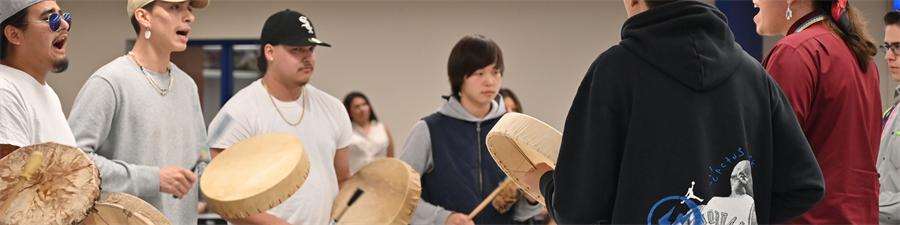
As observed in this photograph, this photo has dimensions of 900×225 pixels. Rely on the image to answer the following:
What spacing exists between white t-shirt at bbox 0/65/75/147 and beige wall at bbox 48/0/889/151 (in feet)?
15.6

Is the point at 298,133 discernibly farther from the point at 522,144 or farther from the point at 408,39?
the point at 408,39

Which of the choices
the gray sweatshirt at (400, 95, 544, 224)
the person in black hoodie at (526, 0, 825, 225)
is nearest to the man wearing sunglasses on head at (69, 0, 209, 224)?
the gray sweatshirt at (400, 95, 544, 224)

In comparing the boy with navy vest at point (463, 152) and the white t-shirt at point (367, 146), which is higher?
the boy with navy vest at point (463, 152)

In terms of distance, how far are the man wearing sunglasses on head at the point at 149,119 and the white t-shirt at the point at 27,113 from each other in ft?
0.52

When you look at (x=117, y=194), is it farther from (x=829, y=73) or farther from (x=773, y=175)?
(x=829, y=73)

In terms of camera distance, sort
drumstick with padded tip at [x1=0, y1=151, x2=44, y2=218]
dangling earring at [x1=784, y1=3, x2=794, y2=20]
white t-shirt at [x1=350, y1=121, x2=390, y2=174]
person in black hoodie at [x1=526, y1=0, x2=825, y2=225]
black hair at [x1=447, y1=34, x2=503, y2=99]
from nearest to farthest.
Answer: person in black hoodie at [x1=526, y1=0, x2=825, y2=225] < drumstick with padded tip at [x1=0, y1=151, x2=44, y2=218] < dangling earring at [x1=784, y1=3, x2=794, y2=20] < black hair at [x1=447, y1=34, x2=503, y2=99] < white t-shirt at [x1=350, y1=121, x2=390, y2=174]

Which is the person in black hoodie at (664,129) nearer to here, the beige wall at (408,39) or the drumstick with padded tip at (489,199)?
the drumstick with padded tip at (489,199)

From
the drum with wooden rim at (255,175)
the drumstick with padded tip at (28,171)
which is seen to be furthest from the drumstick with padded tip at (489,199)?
the drumstick with padded tip at (28,171)

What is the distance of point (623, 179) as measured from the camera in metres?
1.18

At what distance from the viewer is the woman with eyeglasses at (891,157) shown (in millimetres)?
2367

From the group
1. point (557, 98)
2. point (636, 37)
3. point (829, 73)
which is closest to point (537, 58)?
point (557, 98)

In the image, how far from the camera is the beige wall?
6305mm

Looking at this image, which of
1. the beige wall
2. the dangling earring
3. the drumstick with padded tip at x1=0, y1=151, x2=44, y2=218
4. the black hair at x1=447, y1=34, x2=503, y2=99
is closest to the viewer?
the drumstick with padded tip at x1=0, y1=151, x2=44, y2=218

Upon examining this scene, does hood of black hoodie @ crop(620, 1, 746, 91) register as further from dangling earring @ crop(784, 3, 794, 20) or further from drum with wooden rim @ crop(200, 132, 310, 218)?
drum with wooden rim @ crop(200, 132, 310, 218)
